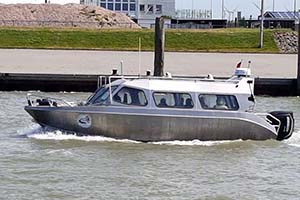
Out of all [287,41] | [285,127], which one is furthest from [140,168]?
[287,41]

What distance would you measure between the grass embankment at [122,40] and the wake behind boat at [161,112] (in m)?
47.7

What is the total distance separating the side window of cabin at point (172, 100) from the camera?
2603 cm

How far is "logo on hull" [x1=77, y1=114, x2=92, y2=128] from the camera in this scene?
85.5ft

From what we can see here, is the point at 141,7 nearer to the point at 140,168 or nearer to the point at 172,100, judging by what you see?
the point at 172,100

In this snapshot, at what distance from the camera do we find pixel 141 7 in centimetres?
13688

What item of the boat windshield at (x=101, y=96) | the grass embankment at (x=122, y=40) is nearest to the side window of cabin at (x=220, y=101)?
the boat windshield at (x=101, y=96)

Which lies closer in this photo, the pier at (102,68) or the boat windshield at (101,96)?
the boat windshield at (101,96)

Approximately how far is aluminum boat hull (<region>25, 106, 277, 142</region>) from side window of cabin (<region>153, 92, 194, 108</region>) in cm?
21

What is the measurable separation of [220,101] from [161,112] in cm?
176

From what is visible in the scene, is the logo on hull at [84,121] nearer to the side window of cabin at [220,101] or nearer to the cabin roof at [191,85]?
the cabin roof at [191,85]

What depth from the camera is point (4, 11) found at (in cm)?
10362

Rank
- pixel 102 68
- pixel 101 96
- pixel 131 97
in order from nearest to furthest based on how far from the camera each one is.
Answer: pixel 131 97 < pixel 101 96 < pixel 102 68

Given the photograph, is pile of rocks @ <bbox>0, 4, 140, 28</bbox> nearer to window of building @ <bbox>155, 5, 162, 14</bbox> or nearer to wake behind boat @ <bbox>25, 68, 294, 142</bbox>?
window of building @ <bbox>155, 5, 162, 14</bbox>

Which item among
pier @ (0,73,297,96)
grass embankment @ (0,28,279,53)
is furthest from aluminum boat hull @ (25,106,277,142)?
grass embankment @ (0,28,279,53)
